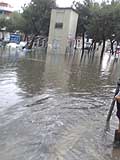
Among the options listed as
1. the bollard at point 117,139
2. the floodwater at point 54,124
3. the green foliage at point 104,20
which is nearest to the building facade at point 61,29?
the green foliage at point 104,20

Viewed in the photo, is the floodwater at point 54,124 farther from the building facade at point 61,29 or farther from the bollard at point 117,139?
the building facade at point 61,29

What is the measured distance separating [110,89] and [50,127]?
7.43 m

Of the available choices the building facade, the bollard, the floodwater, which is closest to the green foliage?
the building facade

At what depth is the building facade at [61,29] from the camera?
169 feet

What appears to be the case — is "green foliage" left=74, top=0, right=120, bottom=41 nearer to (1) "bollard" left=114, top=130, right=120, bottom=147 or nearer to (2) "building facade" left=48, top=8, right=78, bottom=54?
(2) "building facade" left=48, top=8, right=78, bottom=54

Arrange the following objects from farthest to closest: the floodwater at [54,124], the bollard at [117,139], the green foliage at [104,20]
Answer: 1. the green foliage at [104,20]
2. the bollard at [117,139]
3. the floodwater at [54,124]

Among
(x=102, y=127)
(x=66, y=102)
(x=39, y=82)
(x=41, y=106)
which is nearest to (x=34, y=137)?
(x=102, y=127)

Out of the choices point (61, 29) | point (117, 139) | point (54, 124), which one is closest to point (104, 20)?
point (61, 29)

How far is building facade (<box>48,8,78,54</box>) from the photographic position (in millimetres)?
51562

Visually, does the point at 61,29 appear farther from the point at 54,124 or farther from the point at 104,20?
the point at 54,124

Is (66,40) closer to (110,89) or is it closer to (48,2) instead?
(48,2)

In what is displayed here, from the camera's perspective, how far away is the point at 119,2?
50.9 meters

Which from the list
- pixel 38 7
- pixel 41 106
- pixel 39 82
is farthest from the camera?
pixel 38 7

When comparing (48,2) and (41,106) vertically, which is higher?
(48,2)
